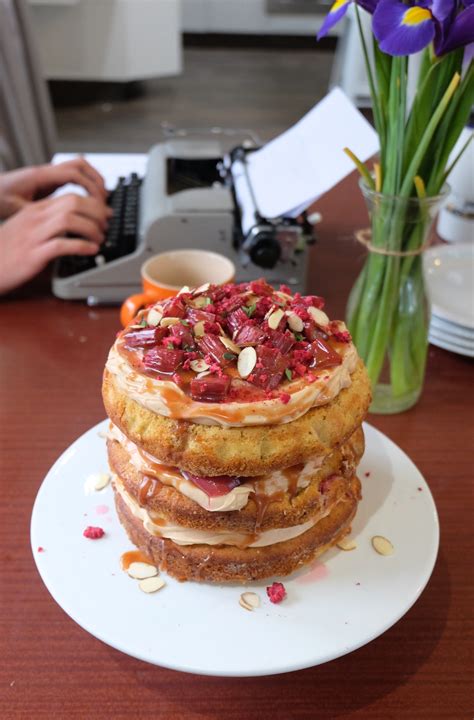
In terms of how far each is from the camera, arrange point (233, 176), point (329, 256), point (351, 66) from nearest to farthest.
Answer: point (233, 176)
point (329, 256)
point (351, 66)

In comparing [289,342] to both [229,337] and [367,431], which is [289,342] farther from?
[367,431]

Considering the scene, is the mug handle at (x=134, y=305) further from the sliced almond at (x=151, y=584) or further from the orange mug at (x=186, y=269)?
the sliced almond at (x=151, y=584)

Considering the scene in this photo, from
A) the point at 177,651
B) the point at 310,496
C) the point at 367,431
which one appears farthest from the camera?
the point at 367,431

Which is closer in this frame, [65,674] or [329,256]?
[65,674]

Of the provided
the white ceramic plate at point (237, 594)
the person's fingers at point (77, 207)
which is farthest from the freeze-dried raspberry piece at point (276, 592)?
the person's fingers at point (77, 207)

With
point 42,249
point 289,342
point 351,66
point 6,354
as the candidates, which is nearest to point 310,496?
point 289,342

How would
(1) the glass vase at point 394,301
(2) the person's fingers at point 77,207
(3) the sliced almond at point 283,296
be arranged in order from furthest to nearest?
1. (2) the person's fingers at point 77,207
2. (1) the glass vase at point 394,301
3. (3) the sliced almond at point 283,296
